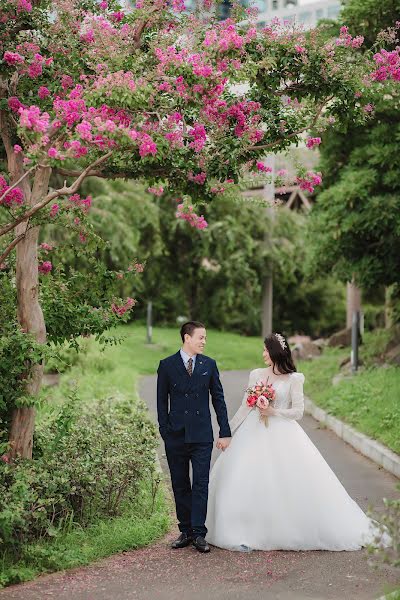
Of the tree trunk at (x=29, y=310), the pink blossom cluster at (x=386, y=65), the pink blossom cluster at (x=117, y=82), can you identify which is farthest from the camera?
the pink blossom cluster at (x=386, y=65)

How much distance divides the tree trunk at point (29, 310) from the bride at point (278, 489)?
158 centimetres

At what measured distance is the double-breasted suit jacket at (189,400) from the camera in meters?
7.11

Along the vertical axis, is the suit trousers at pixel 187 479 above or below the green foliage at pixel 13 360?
below

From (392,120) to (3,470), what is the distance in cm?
1174

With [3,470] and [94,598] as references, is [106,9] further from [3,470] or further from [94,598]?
[94,598]

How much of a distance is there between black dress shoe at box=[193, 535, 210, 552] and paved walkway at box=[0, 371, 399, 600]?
0.19 ft

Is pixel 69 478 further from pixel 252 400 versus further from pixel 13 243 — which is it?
→ pixel 13 243

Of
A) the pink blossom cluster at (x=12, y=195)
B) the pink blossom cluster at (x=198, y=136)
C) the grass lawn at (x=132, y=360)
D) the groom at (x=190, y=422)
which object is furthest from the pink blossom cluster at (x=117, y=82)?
the grass lawn at (x=132, y=360)

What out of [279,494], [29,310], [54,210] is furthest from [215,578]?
[54,210]

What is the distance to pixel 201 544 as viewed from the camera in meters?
6.98

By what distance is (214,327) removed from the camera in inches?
1412

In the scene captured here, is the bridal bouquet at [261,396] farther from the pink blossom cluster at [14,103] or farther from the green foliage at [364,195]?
the green foliage at [364,195]

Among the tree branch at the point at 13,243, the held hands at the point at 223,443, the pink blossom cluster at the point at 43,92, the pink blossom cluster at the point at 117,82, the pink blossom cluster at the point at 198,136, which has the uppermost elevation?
the pink blossom cluster at the point at 43,92

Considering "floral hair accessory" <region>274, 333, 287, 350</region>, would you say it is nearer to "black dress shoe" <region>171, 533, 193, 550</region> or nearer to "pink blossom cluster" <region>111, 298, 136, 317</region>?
"pink blossom cluster" <region>111, 298, 136, 317</region>
